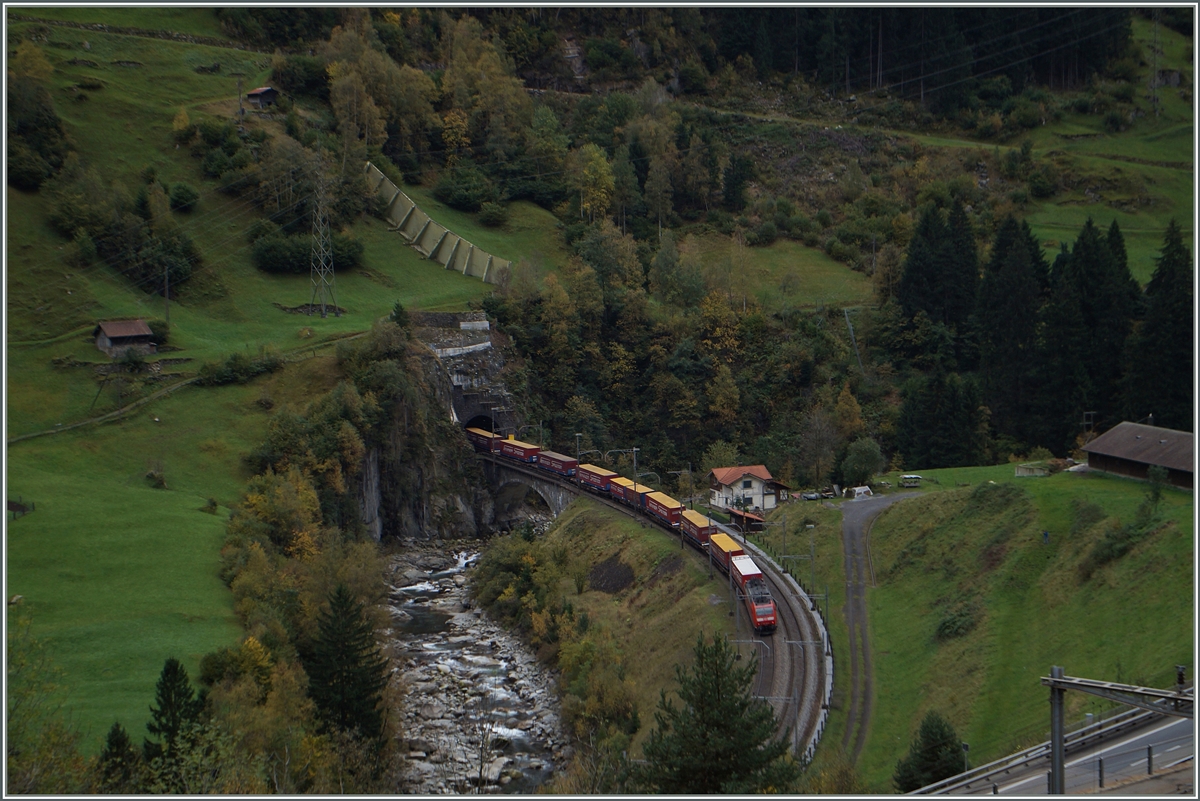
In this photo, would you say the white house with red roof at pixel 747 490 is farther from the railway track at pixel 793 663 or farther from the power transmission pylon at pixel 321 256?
the power transmission pylon at pixel 321 256

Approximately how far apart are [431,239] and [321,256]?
2080cm

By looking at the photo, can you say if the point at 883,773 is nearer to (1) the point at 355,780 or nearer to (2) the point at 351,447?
(1) the point at 355,780

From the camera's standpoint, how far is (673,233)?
139000 mm

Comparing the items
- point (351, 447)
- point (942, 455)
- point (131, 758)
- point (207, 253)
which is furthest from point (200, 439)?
point (942, 455)

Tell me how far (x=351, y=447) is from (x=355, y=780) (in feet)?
128

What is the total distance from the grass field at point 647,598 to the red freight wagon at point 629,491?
182 cm

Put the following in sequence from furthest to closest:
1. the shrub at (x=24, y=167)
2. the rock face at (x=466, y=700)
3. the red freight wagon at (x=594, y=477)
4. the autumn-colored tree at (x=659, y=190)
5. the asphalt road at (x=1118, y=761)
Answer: the autumn-colored tree at (x=659, y=190) → the shrub at (x=24, y=167) → the red freight wagon at (x=594, y=477) → the rock face at (x=466, y=700) → the asphalt road at (x=1118, y=761)

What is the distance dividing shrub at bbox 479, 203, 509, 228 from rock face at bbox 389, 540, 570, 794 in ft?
196

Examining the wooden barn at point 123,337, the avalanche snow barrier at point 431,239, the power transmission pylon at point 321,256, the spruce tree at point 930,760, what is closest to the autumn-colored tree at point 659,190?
the avalanche snow barrier at point 431,239

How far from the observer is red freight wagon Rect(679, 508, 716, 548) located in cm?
7425

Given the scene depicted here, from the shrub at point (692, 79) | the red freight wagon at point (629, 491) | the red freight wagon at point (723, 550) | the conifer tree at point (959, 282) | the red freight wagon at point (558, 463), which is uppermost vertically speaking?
the shrub at point (692, 79)

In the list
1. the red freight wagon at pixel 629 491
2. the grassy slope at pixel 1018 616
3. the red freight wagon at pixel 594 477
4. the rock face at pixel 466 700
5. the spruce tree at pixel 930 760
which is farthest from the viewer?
the red freight wagon at pixel 594 477

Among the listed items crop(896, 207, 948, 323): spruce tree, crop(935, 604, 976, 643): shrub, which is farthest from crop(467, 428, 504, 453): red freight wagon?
crop(935, 604, 976, 643): shrub

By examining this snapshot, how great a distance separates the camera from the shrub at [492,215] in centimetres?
13125
